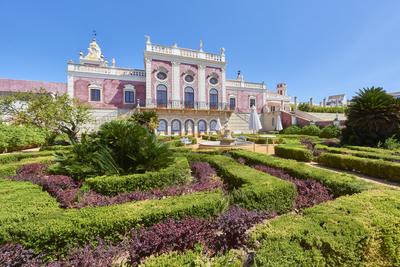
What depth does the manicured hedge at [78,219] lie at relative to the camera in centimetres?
255

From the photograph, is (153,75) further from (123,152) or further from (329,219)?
(329,219)

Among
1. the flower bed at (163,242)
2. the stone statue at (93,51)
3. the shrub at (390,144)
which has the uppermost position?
the stone statue at (93,51)

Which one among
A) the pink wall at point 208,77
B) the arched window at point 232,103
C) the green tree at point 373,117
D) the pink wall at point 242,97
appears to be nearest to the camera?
the green tree at point 373,117

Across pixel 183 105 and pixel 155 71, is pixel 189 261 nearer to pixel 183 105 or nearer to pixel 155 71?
pixel 183 105

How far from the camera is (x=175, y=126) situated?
90.5 ft

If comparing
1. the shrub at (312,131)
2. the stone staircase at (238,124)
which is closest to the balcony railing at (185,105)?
the stone staircase at (238,124)

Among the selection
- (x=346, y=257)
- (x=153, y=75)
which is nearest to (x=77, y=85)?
(x=153, y=75)

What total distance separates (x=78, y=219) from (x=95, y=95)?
85.9 feet

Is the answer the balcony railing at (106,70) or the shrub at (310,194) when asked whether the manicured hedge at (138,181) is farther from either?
the balcony railing at (106,70)

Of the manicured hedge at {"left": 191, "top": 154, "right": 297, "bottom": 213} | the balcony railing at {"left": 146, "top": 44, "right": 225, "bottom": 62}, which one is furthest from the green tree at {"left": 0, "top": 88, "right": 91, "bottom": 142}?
the manicured hedge at {"left": 191, "top": 154, "right": 297, "bottom": 213}

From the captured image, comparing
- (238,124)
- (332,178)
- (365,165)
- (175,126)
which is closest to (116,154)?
(332,178)

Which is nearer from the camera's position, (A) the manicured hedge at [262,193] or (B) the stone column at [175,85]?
(A) the manicured hedge at [262,193]

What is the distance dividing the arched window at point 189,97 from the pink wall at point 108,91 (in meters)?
6.20

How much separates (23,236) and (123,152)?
10.5 feet
